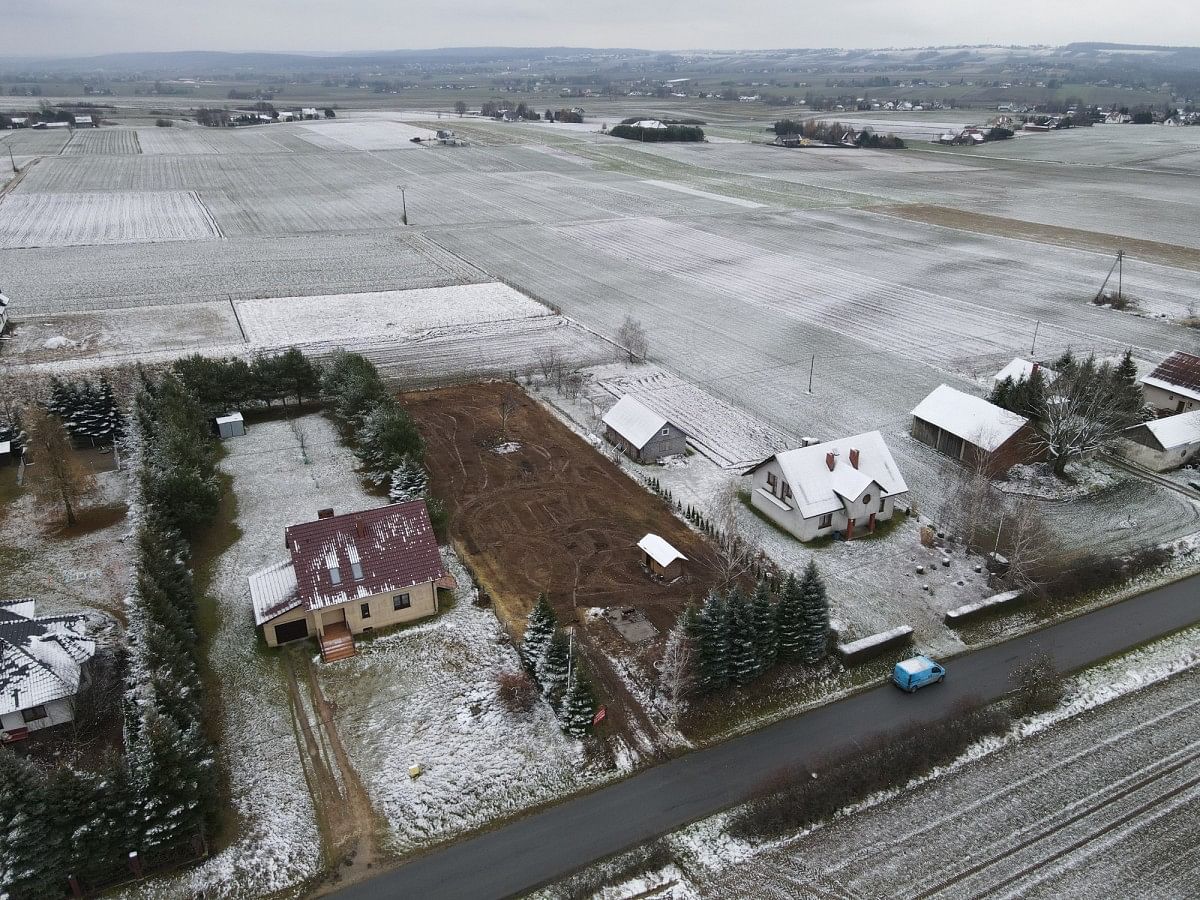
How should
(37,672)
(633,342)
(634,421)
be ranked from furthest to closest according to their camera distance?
(633,342) → (634,421) → (37,672)

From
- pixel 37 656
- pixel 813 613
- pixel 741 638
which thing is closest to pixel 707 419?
pixel 813 613

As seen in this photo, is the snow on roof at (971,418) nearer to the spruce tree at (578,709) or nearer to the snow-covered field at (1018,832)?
the snow-covered field at (1018,832)

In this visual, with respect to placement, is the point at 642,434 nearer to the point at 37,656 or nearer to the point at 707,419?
the point at 707,419

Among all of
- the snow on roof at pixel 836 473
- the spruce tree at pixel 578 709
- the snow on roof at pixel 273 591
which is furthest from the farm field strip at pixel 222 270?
the spruce tree at pixel 578 709

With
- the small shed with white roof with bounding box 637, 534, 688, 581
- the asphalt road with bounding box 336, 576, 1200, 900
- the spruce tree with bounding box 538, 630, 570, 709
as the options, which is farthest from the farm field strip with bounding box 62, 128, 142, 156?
the asphalt road with bounding box 336, 576, 1200, 900

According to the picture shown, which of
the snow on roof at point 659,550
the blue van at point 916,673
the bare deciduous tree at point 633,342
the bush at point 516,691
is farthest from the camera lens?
the bare deciduous tree at point 633,342

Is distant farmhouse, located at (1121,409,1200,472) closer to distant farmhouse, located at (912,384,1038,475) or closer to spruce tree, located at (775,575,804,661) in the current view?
distant farmhouse, located at (912,384,1038,475)

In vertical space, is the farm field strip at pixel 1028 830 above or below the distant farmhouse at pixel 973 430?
below
